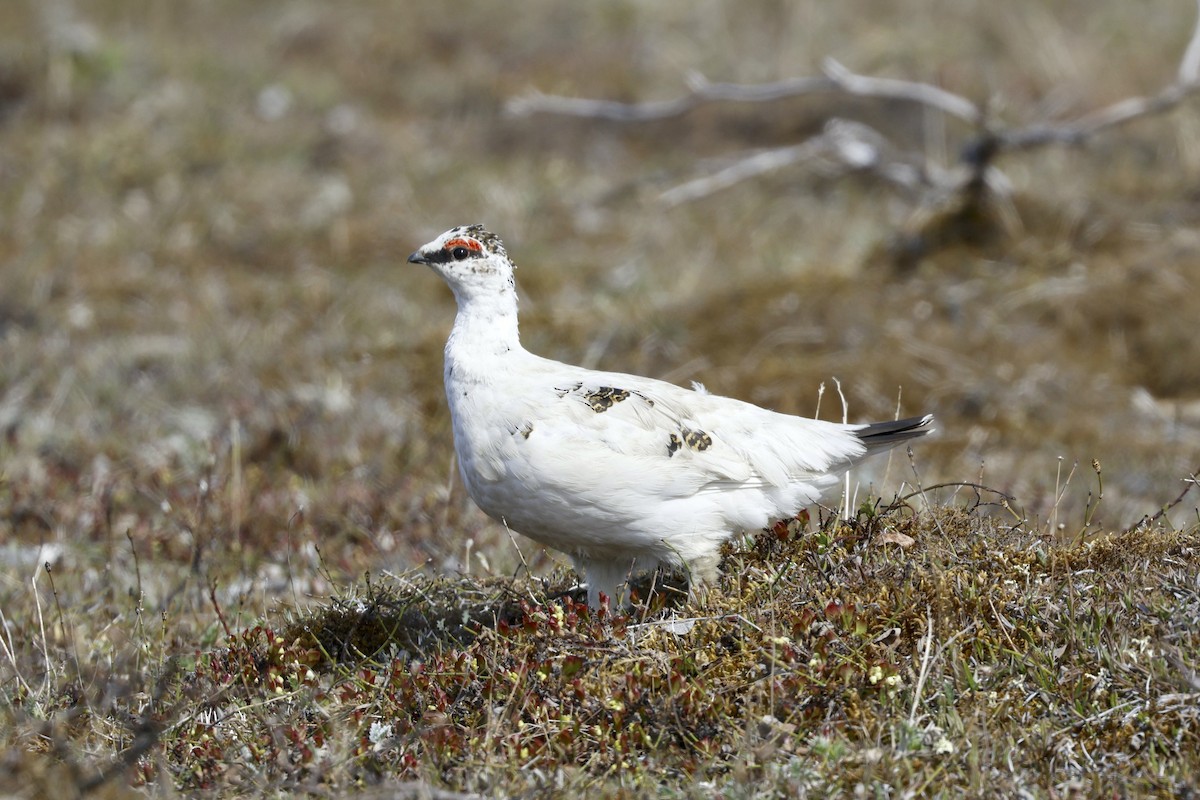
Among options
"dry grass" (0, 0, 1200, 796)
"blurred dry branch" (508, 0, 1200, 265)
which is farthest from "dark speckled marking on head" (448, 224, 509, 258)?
"blurred dry branch" (508, 0, 1200, 265)

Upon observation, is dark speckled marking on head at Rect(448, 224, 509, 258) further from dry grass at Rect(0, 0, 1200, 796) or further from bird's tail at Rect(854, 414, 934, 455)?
bird's tail at Rect(854, 414, 934, 455)

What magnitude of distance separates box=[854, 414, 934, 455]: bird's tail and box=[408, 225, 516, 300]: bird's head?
136 centimetres

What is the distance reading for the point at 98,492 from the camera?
261 inches

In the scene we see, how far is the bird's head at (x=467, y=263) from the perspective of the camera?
4.50m

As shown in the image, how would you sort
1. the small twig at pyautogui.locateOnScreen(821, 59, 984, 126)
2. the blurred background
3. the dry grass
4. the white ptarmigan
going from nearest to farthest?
1. the dry grass
2. the white ptarmigan
3. the blurred background
4. the small twig at pyautogui.locateOnScreen(821, 59, 984, 126)

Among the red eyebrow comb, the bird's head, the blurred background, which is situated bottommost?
the blurred background

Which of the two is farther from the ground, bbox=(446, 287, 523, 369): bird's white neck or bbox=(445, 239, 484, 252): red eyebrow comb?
bbox=(445, 239, 484, 252): red eyebrow comb

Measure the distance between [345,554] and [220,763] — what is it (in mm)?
2268

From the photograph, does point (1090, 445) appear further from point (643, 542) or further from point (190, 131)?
point (190, 131)

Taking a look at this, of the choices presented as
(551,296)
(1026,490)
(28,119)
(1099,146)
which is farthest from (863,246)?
(28,119)

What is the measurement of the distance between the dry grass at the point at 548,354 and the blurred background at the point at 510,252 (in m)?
0.05

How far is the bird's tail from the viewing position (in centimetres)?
423

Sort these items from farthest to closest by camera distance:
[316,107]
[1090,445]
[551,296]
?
1. [316,107]
2. [551,296]
3. [1090,445]

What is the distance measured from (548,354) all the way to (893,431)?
500cm
